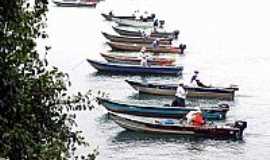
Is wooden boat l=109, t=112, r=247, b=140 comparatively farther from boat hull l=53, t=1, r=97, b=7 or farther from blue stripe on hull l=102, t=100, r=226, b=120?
boat hull l=53, t=1, r=97, b=7

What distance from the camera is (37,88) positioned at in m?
7.10

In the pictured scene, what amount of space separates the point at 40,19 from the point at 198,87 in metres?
23.6

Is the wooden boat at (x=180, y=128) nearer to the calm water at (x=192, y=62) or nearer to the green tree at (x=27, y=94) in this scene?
the calm water at (x=192, y=62)

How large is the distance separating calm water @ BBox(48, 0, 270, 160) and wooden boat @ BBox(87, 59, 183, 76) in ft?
1.43

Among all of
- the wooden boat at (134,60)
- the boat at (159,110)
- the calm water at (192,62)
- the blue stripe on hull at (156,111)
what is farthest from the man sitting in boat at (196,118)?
the wooden boat at (134,60)

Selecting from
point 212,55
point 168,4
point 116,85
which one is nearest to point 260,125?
point 116,85

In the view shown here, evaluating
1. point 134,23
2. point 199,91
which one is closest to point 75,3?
point 134,23

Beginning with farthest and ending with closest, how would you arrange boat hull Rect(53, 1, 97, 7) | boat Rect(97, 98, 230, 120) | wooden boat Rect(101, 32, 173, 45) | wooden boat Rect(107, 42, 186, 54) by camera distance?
boat hull Rect(53, 1, 97, 7), wooden boat Rect(101, 32, 173, 45), wooden boat Rect(107, 42, 186, 54), boat Rect(97, 98, 230, 120)

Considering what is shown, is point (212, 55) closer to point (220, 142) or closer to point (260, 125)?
point (260, 125)

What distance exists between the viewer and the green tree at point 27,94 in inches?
262

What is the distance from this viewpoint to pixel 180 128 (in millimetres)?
23656

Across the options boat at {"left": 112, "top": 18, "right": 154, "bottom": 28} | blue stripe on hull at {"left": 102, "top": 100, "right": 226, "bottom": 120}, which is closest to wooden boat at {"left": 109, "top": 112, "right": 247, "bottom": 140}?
blue stripe on hull at {"left": 102, "top": 100, "right": 226, "bottom": 120}

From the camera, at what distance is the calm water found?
2280 centimetres

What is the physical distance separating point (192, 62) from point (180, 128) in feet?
58.7
